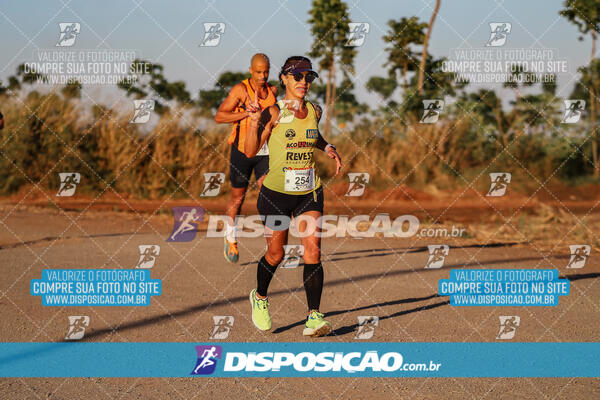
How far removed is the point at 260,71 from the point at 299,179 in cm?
196

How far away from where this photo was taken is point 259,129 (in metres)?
5.15

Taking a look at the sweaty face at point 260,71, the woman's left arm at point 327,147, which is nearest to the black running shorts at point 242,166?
the sweaty face at point 260,71

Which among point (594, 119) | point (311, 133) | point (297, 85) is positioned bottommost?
point (311, 133)

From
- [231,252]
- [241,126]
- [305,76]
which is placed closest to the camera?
[305,76]

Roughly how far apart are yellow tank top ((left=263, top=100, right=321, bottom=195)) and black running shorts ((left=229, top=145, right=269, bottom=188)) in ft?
7.92

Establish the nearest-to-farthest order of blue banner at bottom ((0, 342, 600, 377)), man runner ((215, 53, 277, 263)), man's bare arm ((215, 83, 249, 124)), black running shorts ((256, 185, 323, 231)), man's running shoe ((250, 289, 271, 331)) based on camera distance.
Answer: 1. blue banner at bottom ((0, 342, 600, 377))
2. black running shorts ((256, 185, 323, 231))
3. man's running shoe ((250, 289, 271, 331))
4. man's bare arm ((215, 83, 249, 124))
5. man runner ((215, 53, 277, 263))

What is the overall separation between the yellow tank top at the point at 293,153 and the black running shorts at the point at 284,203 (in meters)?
0.05

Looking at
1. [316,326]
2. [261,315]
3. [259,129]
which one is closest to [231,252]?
A: [261,315]

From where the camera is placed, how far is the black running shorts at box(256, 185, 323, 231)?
5.42 metres

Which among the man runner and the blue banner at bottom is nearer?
the blue banner at bottom

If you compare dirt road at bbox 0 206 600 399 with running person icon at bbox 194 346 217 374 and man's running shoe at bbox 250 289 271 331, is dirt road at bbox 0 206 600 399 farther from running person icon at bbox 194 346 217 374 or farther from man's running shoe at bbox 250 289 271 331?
running person icon at bbox 194 346 217 374

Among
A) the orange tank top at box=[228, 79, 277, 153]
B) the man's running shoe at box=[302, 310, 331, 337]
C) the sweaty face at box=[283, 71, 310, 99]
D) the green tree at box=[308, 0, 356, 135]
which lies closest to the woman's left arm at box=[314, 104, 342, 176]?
the sweaty face at box=[283, 71, 310, 99]

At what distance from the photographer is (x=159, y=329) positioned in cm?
572

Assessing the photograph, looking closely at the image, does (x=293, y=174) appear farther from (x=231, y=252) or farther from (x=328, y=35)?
(x=328, y=35)
